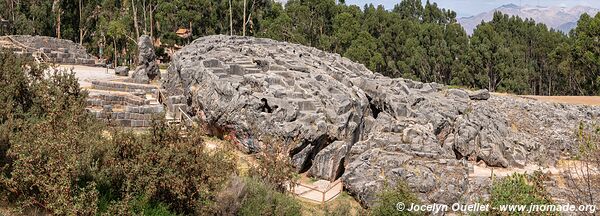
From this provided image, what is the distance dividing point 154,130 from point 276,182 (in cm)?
555

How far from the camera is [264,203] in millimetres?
13836

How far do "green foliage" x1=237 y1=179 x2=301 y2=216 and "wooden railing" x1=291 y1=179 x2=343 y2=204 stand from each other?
2.83m

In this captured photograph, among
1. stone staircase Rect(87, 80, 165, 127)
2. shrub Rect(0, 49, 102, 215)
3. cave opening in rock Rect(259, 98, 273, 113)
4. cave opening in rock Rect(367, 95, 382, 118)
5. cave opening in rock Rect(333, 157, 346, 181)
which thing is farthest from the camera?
cave opening in rock Rect(367, 95, 382, 118)

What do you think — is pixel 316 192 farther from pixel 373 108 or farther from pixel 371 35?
pixel 371 35

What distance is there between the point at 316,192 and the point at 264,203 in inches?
195

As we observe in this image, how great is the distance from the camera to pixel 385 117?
25000 millimetres

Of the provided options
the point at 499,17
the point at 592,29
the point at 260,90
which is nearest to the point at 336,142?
the point at 260,90

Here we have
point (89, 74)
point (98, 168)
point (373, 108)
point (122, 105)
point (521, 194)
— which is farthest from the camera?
point (89, 74)

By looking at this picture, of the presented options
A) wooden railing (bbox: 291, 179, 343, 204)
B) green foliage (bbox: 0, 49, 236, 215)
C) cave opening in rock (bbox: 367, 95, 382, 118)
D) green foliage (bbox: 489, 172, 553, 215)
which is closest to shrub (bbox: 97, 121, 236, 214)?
green foliage (bbox: 0, 49, 236, 215)

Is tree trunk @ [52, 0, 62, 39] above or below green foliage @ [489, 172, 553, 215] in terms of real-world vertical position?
above

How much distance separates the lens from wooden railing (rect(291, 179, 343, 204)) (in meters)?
17.8

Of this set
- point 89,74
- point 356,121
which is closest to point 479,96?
point 356,121

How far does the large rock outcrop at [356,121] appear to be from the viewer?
19312mm

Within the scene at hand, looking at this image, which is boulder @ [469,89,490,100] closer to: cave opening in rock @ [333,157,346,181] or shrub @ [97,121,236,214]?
cave opening in rock @ [333,157,346,181]
